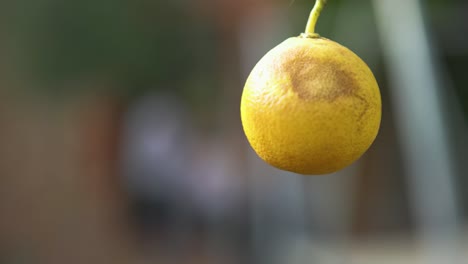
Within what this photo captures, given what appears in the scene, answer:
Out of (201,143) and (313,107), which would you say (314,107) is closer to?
(313,107)

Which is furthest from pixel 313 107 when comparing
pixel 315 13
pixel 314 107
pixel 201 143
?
pixel 201 143

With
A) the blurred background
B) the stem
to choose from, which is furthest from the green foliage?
the stem

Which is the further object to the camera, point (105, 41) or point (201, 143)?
point (201, 143)

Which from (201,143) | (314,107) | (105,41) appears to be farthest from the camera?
(201,143)

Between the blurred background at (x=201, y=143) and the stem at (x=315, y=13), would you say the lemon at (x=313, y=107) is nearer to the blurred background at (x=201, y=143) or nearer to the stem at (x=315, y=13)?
the stem at (x=315, y=13)

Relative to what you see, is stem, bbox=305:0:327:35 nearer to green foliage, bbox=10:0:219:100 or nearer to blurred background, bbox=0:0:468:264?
blurred background, bbox=0:0:468:264

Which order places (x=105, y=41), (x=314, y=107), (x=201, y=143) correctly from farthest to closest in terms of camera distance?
1. (x=201, y=143)
2. (x=105, y=41)
3. (x=314, y=107)

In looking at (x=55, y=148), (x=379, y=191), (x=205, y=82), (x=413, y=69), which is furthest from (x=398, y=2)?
(x=55, y=148)

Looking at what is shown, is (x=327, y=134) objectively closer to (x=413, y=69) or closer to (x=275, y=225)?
(x=413, y=69)
